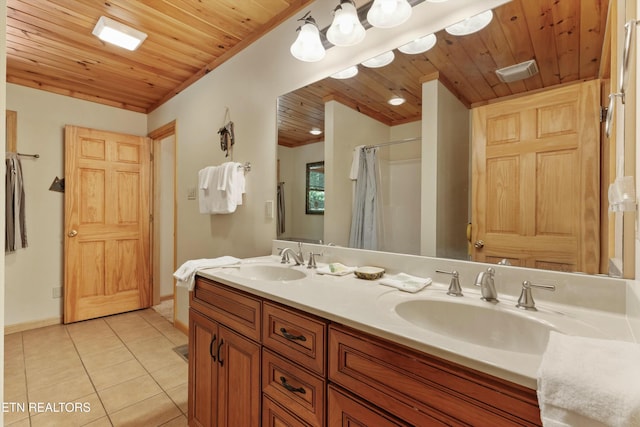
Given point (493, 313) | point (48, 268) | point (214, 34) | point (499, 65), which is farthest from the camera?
point (48, 268)

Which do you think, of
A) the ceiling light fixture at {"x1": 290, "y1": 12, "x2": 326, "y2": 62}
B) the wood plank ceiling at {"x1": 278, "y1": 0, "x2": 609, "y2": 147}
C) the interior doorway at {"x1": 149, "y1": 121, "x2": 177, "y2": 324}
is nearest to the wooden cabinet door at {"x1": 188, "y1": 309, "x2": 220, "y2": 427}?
the wood plank ceiling at {"x1": 278, "y1": 0, "x2": 609, "y2": 147}

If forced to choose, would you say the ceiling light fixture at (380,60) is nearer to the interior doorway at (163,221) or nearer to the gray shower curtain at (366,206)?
the gray shower curtain at (366,206)

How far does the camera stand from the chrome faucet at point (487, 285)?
0.98 m

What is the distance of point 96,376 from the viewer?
2037mm

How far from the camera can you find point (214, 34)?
2.15 meters

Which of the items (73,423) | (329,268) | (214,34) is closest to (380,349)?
(329,268)

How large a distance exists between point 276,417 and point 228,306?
0.46 meters

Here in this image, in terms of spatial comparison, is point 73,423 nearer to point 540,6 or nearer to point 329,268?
point 329,268

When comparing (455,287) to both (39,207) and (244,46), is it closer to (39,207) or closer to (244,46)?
(244,46)

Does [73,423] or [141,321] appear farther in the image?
[141,321]

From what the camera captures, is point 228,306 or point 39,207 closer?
point 228,306

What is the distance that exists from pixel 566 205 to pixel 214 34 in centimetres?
233

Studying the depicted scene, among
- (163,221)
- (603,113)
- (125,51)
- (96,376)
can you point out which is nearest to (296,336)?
(603,113)

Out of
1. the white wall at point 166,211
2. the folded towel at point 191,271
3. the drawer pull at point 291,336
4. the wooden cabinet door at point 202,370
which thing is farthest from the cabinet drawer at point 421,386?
the white wall at point 166,211
